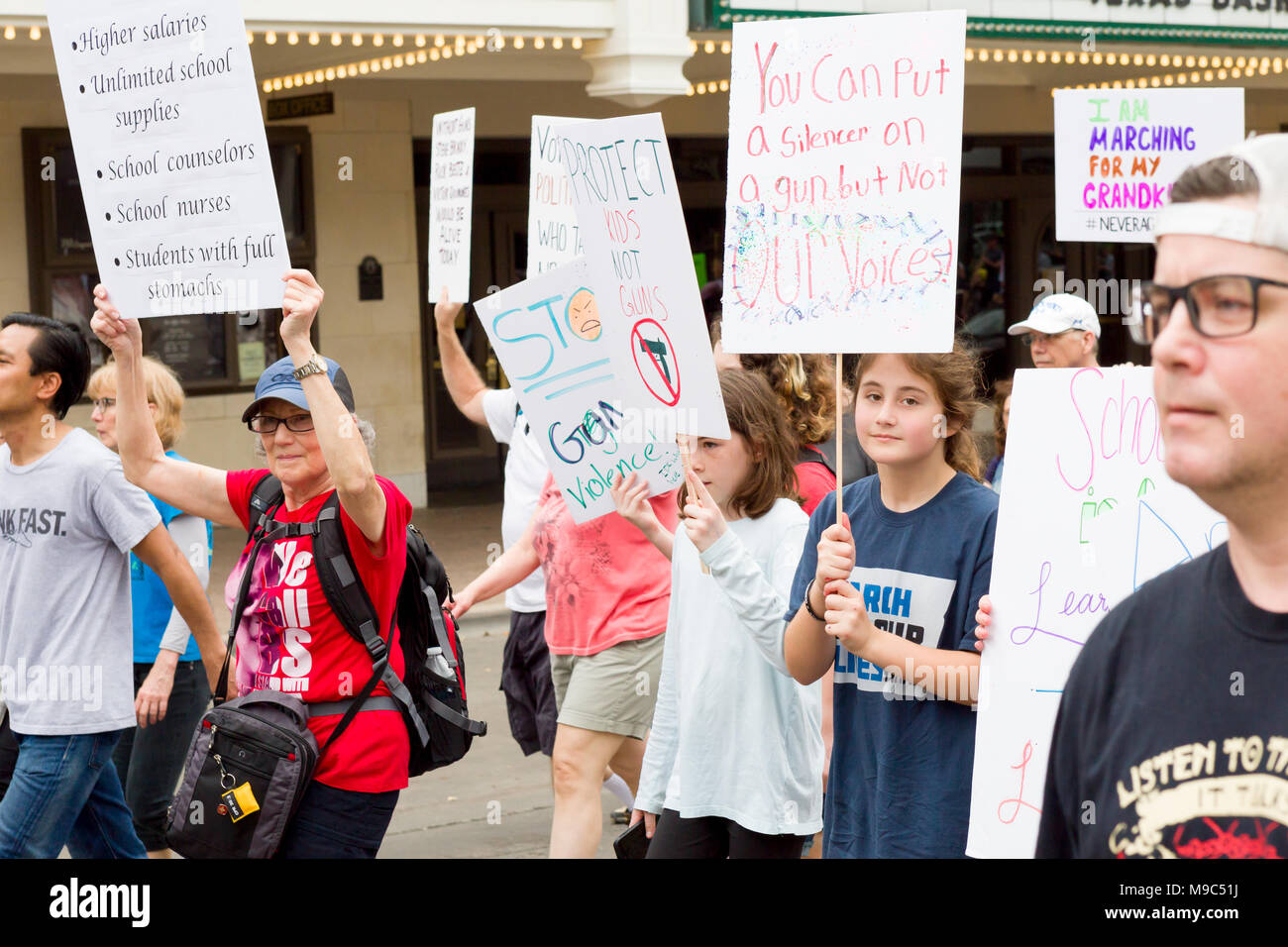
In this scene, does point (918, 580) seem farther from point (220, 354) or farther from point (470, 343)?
point (470, 343)

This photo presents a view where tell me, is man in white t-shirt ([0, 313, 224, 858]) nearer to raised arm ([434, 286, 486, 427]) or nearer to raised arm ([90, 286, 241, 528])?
raised arm ([90, 286, 241, 528])

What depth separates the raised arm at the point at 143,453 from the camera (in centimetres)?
398

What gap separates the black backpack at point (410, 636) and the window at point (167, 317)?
975 centimetres

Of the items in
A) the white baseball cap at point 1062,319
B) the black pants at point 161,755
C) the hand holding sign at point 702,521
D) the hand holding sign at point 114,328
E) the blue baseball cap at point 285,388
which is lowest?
the black pants at point 161,755

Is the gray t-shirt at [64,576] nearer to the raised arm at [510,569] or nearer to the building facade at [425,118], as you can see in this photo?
the raised arm at [510,569]

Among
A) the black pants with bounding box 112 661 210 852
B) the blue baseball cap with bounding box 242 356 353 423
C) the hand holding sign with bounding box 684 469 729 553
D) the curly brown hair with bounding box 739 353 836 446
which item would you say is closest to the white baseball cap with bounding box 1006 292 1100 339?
the curly brown hair with bounding box 739 353 836 446

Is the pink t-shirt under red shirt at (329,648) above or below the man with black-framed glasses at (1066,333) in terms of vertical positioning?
below

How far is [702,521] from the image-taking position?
11.5 feet

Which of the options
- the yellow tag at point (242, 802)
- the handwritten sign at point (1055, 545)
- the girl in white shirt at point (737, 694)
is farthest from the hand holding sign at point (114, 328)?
the handwritten sign at point (1055, 545)

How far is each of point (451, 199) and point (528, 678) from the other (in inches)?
107

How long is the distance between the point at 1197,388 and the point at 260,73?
43.1 feet

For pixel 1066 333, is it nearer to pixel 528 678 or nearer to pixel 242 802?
pixel 528 678

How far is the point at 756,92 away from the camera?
141 inches
